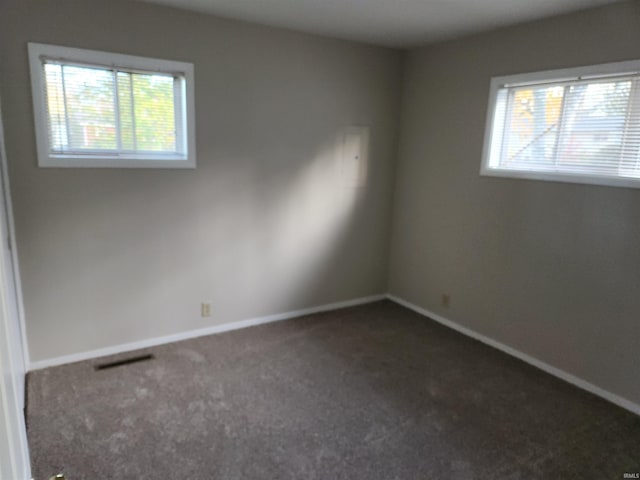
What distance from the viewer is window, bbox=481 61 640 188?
8.35 feet

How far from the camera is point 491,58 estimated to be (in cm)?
322

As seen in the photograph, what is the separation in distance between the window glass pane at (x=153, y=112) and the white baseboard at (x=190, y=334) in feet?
4.78

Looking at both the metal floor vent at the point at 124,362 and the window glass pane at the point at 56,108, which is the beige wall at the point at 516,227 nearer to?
the metal floor vent at the point at 124,362

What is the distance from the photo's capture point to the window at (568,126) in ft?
8.35

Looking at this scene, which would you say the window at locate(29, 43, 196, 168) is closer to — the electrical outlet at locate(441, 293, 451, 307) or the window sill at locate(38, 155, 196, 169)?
the window sill at locate(38, 155, 196, 169)

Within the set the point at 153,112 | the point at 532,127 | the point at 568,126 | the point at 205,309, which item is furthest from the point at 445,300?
the point at 153,112

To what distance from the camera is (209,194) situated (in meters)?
3.23

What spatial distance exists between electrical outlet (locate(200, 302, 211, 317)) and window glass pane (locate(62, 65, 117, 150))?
54.3 inches

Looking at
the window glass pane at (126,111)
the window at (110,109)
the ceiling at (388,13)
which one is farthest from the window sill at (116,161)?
the ceiling at (388,13)

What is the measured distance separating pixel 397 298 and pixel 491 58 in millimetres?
2377

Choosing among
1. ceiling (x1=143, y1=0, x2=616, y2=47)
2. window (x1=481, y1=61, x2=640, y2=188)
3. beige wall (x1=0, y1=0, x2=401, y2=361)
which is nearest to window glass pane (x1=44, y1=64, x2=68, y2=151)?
beige wall (x1=0, y1=0, x2=401, y2=361)

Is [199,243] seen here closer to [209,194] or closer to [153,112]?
[209,194]

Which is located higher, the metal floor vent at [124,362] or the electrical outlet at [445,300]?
the electrical outlet at [445,300]

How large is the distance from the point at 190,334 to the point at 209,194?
1.14 metres
